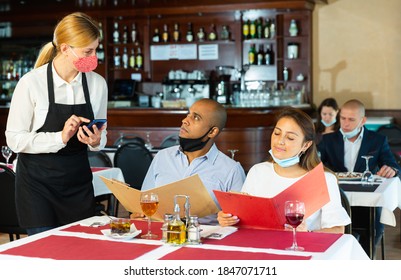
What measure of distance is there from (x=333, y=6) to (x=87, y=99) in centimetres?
887

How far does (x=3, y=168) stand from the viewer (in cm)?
498

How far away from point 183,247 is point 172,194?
492 mm

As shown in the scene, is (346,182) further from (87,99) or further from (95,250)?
(95,250)

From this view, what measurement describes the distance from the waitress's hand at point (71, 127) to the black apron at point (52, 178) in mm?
135

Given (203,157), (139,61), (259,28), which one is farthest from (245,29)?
(203,157)

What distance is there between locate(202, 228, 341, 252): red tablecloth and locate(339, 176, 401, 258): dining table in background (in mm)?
1738

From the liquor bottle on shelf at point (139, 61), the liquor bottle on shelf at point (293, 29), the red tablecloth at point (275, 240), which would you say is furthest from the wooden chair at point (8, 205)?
the liquor bottle on shelf at point (139, 61)

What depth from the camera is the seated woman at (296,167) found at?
Result: 10.7 feet

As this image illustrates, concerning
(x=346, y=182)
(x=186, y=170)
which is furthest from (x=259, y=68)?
(x=186, y=170)

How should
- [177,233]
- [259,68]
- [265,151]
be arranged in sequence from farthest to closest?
1. [259,68]
2. [265,151]
3. [177,233]

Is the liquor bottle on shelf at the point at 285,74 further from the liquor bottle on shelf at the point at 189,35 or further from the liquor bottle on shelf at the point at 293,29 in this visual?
the liquor bottle on shelf at the point at 189,35

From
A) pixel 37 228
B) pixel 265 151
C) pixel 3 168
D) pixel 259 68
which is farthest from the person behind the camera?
pixel 259 68

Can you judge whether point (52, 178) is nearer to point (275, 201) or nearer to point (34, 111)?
point (34, 111)

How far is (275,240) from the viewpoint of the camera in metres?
2.77
